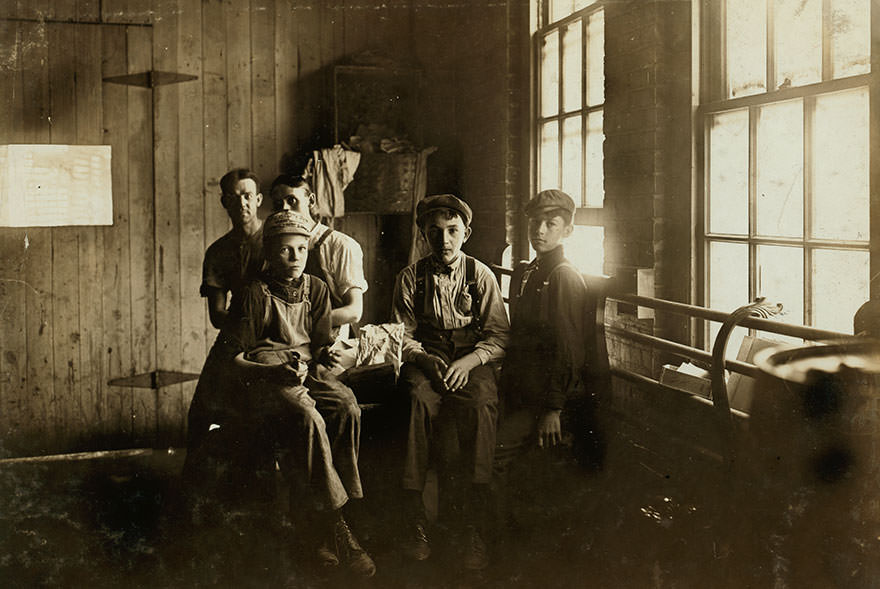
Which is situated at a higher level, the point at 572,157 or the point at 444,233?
the point at 572,157

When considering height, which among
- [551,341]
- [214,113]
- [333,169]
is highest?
[214,113]

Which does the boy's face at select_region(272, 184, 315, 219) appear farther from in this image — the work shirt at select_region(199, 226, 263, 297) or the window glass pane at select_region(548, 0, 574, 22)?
the window glass pane at select_region(548, 0, 574, 22)

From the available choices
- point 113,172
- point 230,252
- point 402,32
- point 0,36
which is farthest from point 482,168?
point 0,36

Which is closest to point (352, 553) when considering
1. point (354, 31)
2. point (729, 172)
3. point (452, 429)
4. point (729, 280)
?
point (452, 429)

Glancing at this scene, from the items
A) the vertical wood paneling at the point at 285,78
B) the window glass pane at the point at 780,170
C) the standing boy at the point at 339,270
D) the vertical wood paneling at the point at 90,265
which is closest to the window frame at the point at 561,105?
the window glass pane at the point at 780,170

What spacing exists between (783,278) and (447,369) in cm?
115

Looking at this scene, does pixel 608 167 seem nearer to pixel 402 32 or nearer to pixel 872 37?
pixel 872 37

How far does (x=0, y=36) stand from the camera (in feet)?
14.1

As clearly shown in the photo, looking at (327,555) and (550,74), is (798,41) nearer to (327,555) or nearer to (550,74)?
(550,74)

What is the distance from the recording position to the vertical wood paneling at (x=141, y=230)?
4.43m

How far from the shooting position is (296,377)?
281 centimetres

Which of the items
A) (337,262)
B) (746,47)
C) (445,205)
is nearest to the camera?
(746,47)

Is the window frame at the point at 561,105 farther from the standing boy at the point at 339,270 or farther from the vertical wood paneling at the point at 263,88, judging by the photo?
the vertical wood paneling at the point at 263,88

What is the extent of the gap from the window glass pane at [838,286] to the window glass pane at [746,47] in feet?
2.05
